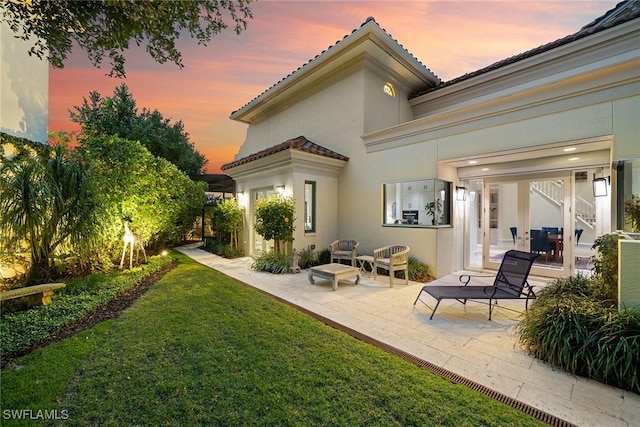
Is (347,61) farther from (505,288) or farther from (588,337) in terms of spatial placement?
(588,337)

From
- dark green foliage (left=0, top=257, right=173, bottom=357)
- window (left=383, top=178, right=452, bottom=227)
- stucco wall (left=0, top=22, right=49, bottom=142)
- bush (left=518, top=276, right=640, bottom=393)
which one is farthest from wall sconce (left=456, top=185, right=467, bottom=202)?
stucco wall (left=0, top=22, right=49, bottom=142)

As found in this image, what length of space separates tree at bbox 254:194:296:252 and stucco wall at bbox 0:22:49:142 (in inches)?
259

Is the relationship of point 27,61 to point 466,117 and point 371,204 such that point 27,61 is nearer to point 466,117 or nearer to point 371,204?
point 371,204

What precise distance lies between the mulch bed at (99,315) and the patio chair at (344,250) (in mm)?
5418

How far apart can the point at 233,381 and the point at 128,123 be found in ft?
76.1

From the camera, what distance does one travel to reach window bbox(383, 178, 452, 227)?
8.09m

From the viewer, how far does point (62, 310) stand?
4.77 metres

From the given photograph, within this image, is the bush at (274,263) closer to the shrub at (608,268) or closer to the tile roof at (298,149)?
the tile roof at (298,149)

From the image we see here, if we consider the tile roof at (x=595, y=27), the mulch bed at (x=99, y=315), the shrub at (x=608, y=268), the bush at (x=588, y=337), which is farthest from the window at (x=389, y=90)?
the mulch bed at (x=99, y=315)

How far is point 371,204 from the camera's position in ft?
30.8

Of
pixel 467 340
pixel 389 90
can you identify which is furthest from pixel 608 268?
pixel 389 90

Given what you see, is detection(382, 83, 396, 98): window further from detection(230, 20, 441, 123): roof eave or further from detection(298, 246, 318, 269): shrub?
detection(298, 246, 318, 269): shrub

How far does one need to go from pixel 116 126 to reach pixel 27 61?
45.5ft

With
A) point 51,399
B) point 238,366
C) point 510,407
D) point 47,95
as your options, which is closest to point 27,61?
point 47,95
